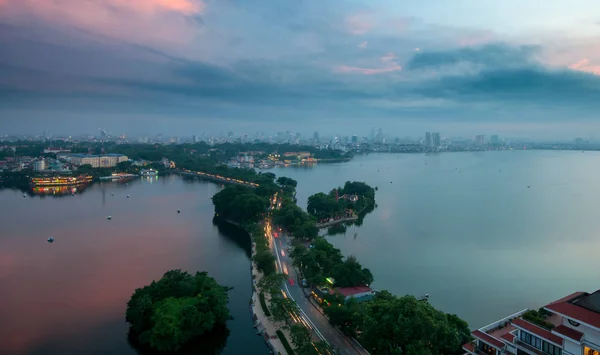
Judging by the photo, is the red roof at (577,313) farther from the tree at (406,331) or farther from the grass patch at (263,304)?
the grass patch at (263,304)

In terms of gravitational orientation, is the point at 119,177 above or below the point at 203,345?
above

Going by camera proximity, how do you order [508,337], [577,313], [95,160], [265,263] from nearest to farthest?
[577,313] < [508,337] < [265,263] < [95,160]

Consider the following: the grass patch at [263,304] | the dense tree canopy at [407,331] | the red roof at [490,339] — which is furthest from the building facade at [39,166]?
the red roof at [490,339]

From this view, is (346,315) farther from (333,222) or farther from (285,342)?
(333,222)

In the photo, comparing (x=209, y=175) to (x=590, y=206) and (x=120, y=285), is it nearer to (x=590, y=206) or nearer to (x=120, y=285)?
(x=120, y=285)

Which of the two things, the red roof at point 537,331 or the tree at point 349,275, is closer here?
the red roof at point 537,331

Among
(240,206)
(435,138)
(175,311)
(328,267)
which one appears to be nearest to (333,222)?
(240,206)

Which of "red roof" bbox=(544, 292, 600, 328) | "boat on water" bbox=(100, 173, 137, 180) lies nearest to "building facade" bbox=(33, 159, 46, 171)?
"boat on water" bbox=(100, 173, 137, 180)
